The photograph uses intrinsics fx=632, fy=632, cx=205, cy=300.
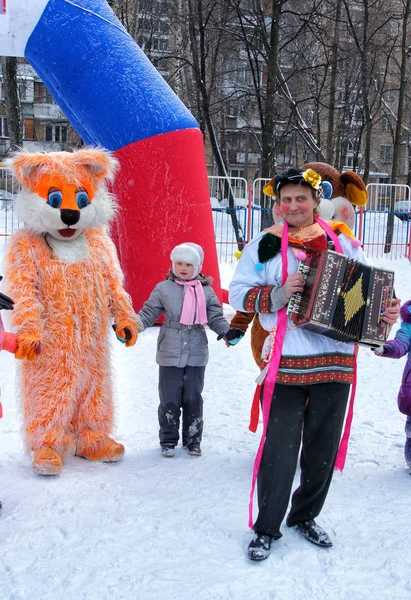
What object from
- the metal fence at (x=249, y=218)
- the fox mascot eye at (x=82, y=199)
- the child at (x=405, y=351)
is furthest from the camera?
the metal fence at (x=249, y=218)

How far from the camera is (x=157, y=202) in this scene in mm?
6184

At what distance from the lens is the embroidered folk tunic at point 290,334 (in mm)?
2684

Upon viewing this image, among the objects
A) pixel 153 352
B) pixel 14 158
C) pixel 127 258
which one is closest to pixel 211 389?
pixel 153 352

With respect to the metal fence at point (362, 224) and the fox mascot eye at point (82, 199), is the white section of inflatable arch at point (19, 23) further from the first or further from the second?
the metal fence at point (362, 224)

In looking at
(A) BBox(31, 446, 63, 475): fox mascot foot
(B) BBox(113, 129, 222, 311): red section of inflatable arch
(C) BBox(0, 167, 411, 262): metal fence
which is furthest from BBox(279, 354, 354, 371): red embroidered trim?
(C) BBox(0, 167, 411, 262): metal fence

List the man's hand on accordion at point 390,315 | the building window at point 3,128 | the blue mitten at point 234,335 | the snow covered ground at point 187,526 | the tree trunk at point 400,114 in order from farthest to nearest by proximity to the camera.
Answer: the building window at point 3,128 → the tree trunk at point 400,114 → the blue mitten at point 234,335 → the man's hand on accordion at point 390,315 → the snow covered ground at point 187,526

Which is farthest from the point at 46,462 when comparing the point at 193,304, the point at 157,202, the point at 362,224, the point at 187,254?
the point at 362,224

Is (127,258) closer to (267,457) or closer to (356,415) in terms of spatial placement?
(356,415)

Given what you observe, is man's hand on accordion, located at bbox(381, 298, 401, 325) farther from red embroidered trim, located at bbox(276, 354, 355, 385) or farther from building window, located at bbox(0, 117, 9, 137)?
building window, located at bbox(0, 117, 9, 137)

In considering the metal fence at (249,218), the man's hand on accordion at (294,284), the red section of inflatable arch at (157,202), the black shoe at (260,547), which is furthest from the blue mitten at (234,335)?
the metal fence at (249,218)

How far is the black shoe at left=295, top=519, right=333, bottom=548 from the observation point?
9.00ft

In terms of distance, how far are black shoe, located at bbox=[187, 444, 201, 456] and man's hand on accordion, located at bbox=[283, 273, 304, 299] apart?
159 cm

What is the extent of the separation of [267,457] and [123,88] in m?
4.18

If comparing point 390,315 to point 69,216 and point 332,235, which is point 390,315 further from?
point 69,216
